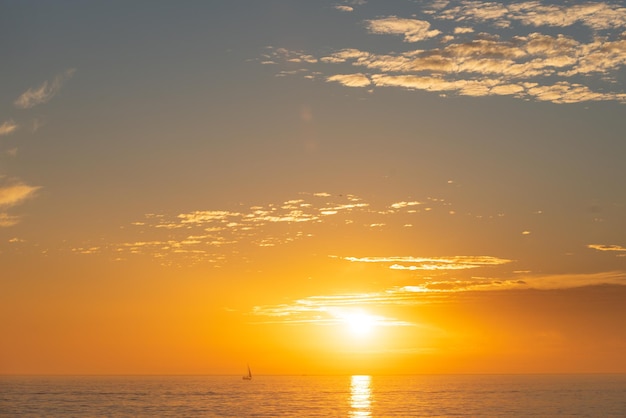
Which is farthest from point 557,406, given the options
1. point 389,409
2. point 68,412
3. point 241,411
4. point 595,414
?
point 68,412

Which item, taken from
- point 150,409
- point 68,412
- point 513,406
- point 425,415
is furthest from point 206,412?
point 513,406

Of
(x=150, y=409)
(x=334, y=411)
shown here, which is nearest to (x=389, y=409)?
(x=334, y=411)

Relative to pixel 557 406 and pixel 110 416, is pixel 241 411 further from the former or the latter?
pixel 557 406

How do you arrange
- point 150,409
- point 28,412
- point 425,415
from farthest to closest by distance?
point 150,409, point 28,412, point 425,415

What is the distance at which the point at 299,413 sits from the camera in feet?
569

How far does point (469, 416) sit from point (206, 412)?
2380 inches

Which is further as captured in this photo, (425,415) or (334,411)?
(334,411)

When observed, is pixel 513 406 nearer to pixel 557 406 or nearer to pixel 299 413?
pixel 557 406

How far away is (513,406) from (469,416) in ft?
129

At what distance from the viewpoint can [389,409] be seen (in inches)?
7269

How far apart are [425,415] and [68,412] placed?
83.9 meters

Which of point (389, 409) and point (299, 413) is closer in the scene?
point (299, 413)

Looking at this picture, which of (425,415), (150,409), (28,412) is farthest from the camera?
(150,409)

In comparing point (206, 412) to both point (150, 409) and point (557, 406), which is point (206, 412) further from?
point (557, 406)
